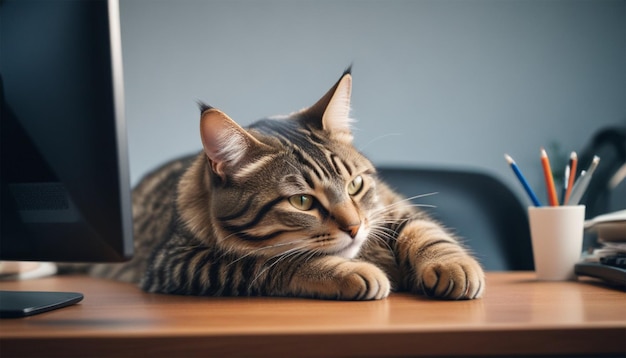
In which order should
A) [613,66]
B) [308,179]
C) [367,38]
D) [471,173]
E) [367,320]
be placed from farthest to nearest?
[613,66], [367,38], [471,173], [308,179], [367,320]

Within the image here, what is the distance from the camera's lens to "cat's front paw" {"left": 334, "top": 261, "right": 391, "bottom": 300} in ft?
2.60

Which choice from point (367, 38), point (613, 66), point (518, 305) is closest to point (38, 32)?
point (518, 305)

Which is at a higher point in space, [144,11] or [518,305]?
[144,11]

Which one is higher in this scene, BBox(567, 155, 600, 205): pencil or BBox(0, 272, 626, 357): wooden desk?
BBox(567, 155, 600, 205): pencil

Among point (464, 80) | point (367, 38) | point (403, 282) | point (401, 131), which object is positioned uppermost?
point (367, 38)

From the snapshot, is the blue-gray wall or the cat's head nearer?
the cat's head

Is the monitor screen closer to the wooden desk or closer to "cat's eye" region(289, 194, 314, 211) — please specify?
the wooden desk

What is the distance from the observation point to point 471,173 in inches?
62.9

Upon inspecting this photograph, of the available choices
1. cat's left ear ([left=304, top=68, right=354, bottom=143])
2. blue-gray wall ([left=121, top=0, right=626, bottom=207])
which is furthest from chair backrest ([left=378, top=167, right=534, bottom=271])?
cat's left ear ([left=304, top=68, right=354, bottom=143])

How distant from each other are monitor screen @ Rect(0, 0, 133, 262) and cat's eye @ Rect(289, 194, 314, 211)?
0.85 ft

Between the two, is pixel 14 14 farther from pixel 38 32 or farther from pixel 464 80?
pixel 464 80

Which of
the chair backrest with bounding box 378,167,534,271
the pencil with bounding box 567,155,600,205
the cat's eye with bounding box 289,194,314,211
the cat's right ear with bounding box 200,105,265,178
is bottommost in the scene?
the chair backrest with bounding box 378,167,534,271

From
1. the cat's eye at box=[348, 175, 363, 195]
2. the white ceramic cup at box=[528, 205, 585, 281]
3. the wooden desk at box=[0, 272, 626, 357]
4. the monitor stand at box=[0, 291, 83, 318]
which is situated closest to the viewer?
the wooden desk at box=[0, 272, 626, 357]

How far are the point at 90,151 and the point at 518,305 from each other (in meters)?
0.57
